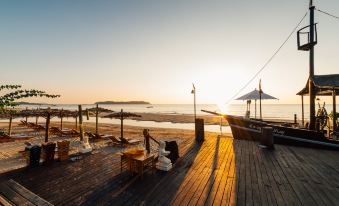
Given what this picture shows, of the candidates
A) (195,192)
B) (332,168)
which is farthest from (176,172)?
(332,168)

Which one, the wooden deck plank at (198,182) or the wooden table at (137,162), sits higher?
the wooden table at (137,162)

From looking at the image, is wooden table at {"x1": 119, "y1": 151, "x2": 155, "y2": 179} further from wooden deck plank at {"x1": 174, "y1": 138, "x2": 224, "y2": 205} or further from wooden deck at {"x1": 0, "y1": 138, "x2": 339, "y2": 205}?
wooden deck plank at {"x1": 174, "y1": 138, "x2": 224, "y2": 205}

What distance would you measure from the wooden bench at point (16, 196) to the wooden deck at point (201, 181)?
703mm

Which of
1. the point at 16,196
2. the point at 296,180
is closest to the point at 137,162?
the point at 16,196

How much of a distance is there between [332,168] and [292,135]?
13.3 ft

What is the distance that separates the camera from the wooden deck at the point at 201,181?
17.5 ft

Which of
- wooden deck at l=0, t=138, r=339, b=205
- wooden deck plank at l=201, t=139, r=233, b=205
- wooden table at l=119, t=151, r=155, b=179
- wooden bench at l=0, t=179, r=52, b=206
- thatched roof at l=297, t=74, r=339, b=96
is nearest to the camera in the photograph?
wooden bench at l=0, t=179, r=52, b=206

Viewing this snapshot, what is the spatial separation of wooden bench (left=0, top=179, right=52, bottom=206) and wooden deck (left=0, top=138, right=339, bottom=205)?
2.31ft

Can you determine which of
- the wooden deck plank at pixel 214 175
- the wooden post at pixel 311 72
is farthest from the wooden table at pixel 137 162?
the wooden post at pixel 311 72

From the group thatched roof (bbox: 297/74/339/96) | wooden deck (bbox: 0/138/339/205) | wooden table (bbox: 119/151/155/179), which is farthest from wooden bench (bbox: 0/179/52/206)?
thatched roof (bbox: 297/74/339/96)

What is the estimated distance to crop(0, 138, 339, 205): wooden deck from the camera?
534 centimetres

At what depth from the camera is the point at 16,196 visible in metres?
4.78

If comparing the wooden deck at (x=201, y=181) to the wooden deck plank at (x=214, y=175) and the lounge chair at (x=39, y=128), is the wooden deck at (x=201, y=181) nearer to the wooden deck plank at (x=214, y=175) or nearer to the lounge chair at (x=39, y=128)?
the wooden deck plank at (x=214, y=175)

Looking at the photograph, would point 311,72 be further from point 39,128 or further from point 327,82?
point 39,128
